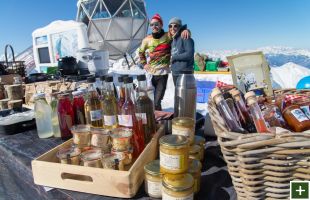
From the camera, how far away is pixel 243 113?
2.47 ft

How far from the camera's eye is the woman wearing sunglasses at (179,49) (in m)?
2.74

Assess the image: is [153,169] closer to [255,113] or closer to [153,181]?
[153,181]

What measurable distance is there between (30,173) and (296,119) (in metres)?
0.95

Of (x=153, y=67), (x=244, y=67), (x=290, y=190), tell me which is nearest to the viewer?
(x=290, y=190)

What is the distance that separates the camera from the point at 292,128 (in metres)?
0.71

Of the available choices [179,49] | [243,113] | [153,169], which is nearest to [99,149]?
[153,169]

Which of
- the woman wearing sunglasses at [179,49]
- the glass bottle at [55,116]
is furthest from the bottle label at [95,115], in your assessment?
the woman wearing sunglasses at [179,49]

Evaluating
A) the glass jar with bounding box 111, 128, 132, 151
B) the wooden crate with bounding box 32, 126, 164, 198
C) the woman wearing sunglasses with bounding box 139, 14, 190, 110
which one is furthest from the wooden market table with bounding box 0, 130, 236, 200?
the woman wearing sunglasses with bounding box 139, 14, 190, 110

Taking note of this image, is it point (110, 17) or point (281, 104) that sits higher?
point (110, 17)

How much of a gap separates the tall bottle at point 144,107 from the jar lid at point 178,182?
0.33m

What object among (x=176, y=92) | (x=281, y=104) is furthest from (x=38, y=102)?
(x=281, y=104)

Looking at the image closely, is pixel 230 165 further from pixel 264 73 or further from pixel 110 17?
pixel 110 17

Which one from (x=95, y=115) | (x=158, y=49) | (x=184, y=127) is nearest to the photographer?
(x=184, y=127)

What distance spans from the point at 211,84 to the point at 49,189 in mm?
4086
